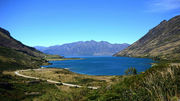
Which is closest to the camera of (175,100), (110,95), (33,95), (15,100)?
(175,100)

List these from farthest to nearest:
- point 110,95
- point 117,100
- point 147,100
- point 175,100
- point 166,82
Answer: point 110,95 < point 117,100 < point 166,82 < point 147,100 < point 175,100

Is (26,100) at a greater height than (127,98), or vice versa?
(127,98)

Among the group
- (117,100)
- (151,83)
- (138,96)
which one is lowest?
(117,100)

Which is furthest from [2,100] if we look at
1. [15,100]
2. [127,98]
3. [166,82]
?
[166,82]

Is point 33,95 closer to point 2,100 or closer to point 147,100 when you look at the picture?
point 2,100

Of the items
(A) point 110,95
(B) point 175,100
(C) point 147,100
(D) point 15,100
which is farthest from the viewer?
(D) point 15,100

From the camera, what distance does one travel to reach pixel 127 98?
49.8 ft

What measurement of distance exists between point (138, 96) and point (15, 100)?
136 ft

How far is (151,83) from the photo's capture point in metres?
16.3

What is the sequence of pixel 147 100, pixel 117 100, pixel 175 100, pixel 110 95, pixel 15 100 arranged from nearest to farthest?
pixel 175 100 < pixel 147 100 < pixel 117 100 < pixel 110 95 < pixel 15 100

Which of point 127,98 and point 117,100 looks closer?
point 127,98

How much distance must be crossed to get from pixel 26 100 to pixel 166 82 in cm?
4213

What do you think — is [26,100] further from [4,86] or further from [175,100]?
[175,100]

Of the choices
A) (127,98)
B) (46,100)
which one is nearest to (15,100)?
(46,100)
